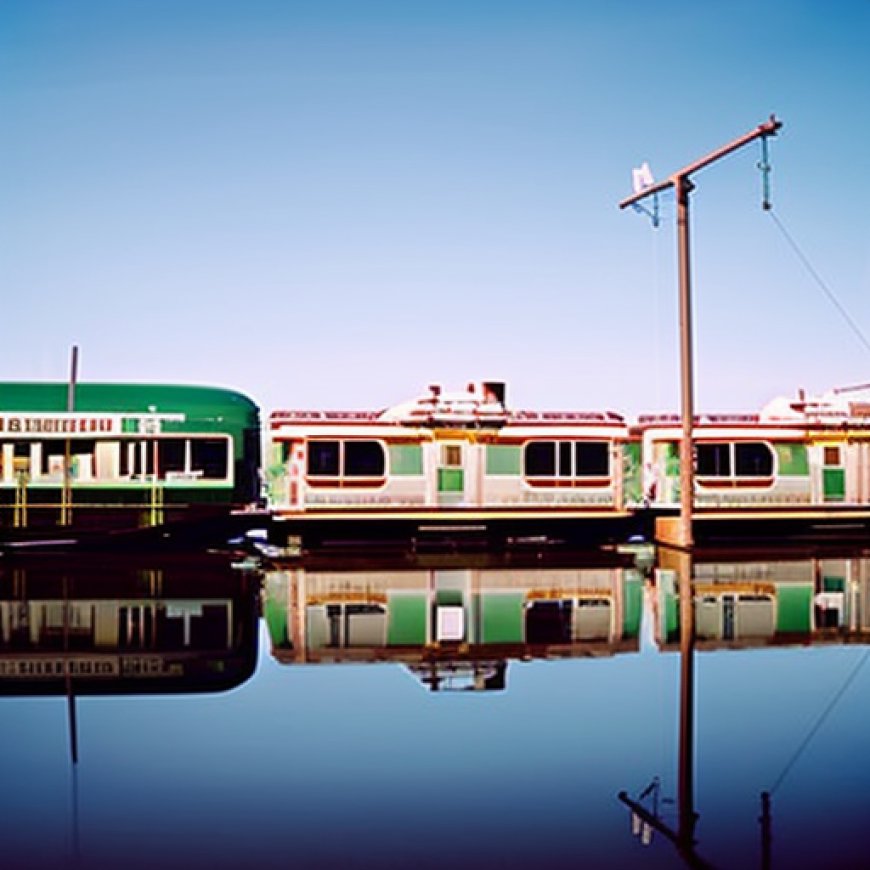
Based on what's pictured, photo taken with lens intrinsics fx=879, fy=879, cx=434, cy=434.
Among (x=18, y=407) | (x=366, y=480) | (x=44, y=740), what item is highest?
(x=18, y=407)

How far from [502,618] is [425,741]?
199 inches

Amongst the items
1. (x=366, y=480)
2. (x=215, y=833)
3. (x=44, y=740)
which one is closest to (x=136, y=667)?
(x=44, y=740)

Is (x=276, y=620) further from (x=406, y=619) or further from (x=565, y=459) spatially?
(x=565, y=459)

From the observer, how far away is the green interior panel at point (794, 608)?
1105cm

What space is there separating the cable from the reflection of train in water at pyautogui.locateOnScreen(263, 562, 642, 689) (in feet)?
7.53

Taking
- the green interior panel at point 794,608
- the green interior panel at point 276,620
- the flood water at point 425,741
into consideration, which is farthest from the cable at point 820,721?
the green interior panel at point 276,620

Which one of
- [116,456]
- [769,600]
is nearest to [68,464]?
[116,456]

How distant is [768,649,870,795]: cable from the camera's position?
5881mm

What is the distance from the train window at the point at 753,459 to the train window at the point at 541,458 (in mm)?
4881

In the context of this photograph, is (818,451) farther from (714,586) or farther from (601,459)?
(714,586)

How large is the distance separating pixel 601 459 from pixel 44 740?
668 inches

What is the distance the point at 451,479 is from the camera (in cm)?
2142

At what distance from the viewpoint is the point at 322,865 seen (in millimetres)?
4590

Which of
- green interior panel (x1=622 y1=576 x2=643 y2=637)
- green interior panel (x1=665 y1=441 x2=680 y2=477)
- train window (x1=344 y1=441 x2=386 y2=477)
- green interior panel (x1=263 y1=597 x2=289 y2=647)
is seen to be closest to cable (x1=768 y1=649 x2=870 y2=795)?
green interior panel (x1=622 y1=576 x2=643 y2=637)
